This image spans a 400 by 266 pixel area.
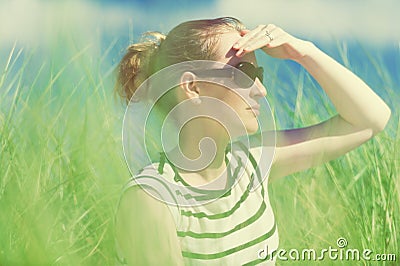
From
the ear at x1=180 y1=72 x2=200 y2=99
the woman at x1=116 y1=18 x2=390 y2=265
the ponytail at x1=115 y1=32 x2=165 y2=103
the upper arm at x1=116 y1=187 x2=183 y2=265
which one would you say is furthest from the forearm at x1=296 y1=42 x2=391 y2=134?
the upper arm at x1=116 y1=187 x2=183 y2=265

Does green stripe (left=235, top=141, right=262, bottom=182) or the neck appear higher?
the neck

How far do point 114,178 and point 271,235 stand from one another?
1.70 feet

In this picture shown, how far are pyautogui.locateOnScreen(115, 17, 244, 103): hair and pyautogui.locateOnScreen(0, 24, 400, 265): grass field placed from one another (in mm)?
54

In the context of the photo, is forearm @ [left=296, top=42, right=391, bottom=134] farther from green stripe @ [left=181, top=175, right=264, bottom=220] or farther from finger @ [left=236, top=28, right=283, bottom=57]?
green stripe @ [left=181, top=175, right=264, bottom=220]

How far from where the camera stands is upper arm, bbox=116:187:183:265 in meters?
1.61

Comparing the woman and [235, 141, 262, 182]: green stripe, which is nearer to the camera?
the woman

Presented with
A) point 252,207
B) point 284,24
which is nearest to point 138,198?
point 252,207

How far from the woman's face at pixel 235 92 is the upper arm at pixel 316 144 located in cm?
14

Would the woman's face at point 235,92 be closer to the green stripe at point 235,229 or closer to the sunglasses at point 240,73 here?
the sunglasses at point 240,73

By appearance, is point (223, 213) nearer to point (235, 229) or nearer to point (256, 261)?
point (235, 229)

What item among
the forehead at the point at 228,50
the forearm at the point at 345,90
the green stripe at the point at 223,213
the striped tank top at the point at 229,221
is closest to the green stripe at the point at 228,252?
the striped tank top at the point at 229,221

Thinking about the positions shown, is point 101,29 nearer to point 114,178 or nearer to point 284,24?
point 114,178

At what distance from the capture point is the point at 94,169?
1781 mm

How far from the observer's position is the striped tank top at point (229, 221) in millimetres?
1667
